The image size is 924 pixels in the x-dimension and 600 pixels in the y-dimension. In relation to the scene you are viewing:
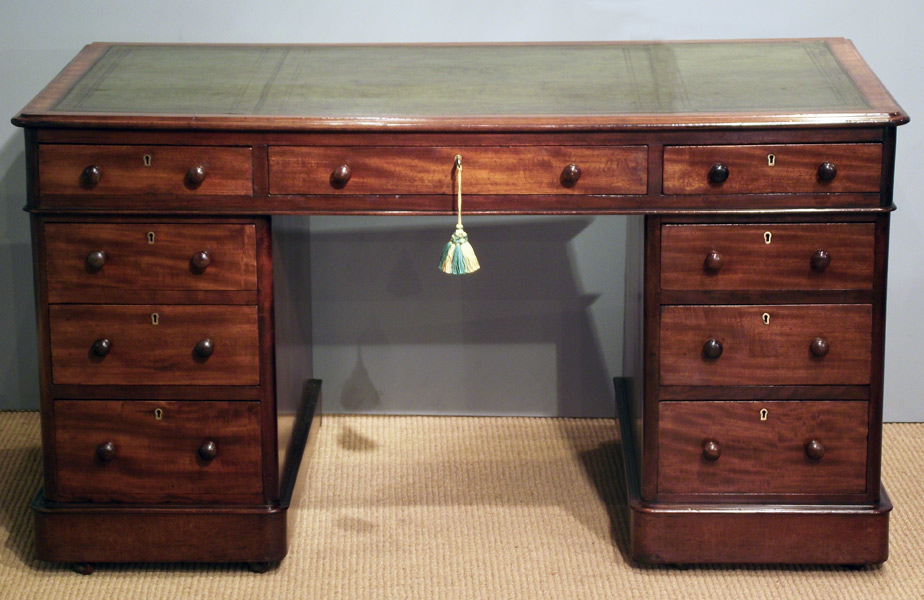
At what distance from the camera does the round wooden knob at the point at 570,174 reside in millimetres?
2211

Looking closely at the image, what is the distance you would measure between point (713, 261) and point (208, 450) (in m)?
1.07

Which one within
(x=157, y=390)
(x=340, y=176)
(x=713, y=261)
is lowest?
(x=157, y=390)

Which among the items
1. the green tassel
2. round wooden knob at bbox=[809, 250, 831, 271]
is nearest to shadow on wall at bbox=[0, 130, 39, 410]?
the green tassel

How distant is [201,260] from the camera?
2.27m

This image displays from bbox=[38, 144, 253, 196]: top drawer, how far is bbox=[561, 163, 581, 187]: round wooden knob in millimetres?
602

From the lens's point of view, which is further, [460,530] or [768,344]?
[460,530]

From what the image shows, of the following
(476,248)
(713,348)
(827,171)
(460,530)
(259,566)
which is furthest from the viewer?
(476,248)

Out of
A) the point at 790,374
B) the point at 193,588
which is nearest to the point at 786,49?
the point at 790,374

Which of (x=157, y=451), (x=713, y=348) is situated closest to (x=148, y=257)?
(x=157, y=451)

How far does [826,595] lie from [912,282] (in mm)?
1101

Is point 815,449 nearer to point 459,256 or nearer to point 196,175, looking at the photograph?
point 459,256

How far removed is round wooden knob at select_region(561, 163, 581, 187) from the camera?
2211 mm

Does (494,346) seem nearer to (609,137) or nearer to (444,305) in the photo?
(444,305)

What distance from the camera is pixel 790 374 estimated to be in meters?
2.32
